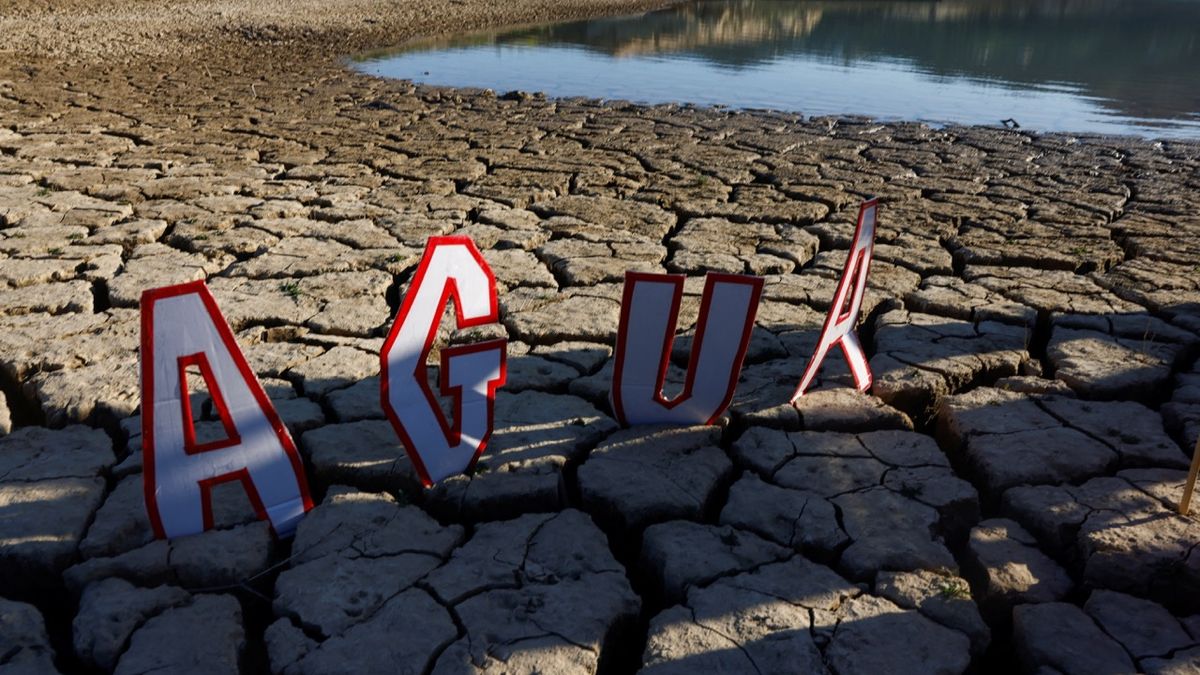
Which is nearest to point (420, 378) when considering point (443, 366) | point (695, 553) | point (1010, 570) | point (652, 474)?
point (443, 366)

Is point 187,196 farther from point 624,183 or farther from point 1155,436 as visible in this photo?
point 1155,436

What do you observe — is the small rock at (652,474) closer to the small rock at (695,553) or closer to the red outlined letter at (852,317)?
the small rock at (695,553)

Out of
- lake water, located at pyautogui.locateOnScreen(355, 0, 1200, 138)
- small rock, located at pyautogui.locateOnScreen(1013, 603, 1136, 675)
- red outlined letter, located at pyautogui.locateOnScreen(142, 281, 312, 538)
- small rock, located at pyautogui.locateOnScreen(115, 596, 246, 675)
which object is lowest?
small rock, located at pyautogui.locateOnScreen(115, 596, 246, 675)

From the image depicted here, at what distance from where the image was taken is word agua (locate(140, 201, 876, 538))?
192 centimetres

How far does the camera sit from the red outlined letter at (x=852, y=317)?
2.56 metres

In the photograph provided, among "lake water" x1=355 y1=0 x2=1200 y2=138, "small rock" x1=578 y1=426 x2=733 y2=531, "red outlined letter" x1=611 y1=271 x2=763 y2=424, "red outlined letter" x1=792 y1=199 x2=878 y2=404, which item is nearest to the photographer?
"small rock" x1=578 y1=426 x2=733 y2=531

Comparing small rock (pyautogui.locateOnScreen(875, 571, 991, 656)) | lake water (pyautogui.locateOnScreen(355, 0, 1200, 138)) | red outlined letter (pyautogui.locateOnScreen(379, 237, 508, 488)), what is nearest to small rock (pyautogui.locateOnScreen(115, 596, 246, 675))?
red outlined letter (pyautogui.locateOnScreen(379, 237, 508, 488))

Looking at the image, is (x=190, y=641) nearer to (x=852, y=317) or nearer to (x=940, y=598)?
(x=940, y=598)

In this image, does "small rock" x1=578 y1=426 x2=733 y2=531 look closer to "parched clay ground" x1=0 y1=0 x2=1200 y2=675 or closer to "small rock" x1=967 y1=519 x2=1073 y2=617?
"parched clay ground" x1=0 y1=0 x2=1200 y2=675

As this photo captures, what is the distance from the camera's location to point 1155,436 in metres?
2.61

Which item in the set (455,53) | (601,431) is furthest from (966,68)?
(601,431)

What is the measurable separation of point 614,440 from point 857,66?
12824 mm

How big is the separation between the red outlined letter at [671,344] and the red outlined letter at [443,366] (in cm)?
38

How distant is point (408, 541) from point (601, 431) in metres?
0.67
